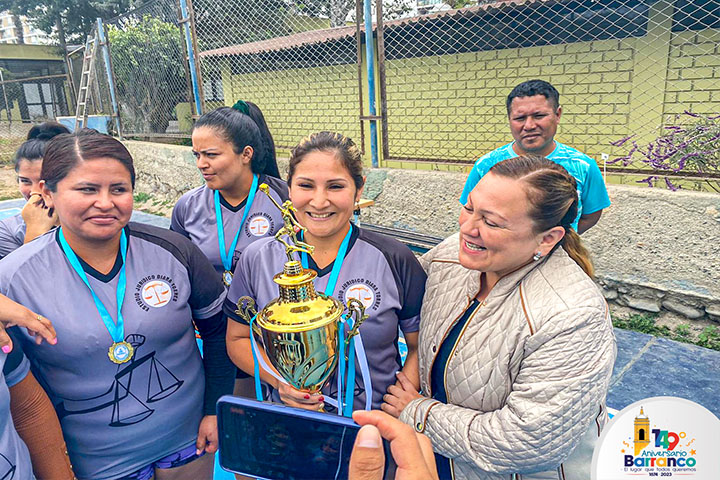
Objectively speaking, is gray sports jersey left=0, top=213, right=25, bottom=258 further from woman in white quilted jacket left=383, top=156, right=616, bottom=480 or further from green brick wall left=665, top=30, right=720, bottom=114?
green brick wall left=665, top=30, right=720, bottom=114

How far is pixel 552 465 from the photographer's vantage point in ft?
4.87

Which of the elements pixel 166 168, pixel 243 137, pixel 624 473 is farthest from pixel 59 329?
pixel 166 168

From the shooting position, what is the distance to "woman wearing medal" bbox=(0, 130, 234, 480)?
1622 millimetres

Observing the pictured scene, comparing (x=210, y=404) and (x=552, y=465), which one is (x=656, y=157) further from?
(x=210, y=404)

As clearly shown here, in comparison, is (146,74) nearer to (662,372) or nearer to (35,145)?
(35,145)

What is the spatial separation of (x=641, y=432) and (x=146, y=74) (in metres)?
12.4

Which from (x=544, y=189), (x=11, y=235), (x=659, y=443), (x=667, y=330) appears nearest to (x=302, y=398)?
(x=544, y=189)

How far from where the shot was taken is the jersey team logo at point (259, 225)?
2672mm

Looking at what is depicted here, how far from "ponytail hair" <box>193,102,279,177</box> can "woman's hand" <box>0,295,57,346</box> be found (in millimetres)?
1535

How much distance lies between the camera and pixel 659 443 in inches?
58.4

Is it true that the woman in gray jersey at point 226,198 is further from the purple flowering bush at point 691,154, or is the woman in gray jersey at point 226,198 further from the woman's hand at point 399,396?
the purple flowering bush at point 691,154

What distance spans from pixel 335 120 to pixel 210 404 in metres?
7.02

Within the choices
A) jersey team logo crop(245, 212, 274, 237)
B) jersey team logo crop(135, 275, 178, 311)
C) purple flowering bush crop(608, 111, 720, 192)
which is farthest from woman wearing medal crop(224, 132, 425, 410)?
purple flowering bush crop(608, 111, 720, 192)

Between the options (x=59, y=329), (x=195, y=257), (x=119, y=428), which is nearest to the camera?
(x=59, y=329)
